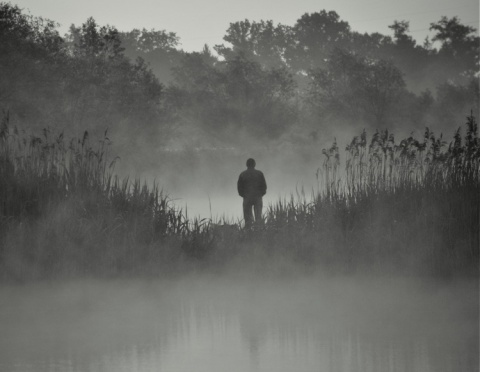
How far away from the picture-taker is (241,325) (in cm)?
971

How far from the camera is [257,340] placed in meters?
9.04

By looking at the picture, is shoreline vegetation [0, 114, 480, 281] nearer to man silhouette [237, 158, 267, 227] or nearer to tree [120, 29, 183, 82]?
man silhouette [237, 158, 267, 227]

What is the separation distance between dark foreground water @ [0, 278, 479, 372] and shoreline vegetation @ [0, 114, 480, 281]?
0.53 metres

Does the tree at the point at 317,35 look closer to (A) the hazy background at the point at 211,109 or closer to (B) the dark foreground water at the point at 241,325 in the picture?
(A) the hazy background at the point at 211,109

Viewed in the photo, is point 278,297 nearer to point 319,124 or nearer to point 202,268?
point 202,268

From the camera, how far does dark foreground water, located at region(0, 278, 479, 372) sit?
8.19 meters

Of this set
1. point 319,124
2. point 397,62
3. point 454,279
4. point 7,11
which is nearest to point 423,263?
point 454,279

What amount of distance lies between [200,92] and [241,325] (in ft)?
149

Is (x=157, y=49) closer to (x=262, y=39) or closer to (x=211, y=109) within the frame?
(x=262, y=39)

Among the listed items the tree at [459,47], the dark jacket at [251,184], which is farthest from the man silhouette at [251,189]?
the tree at [459,47]

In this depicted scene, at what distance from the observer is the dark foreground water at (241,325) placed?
819 cm

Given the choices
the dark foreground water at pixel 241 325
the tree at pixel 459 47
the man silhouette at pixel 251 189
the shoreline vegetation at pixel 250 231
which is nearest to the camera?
the dark foreground water at pixel 241 325

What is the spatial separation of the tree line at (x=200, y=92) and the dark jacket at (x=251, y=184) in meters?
19.7

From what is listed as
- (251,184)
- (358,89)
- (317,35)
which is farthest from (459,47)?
(251,184)
